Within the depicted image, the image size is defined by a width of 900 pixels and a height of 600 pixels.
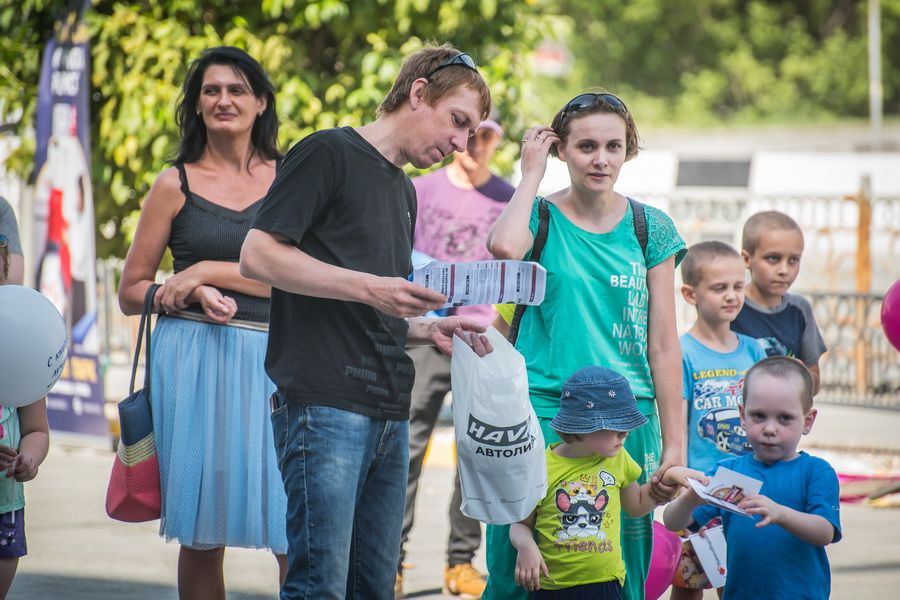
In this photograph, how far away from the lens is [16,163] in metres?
9.77

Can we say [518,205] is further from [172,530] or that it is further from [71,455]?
[71,455]

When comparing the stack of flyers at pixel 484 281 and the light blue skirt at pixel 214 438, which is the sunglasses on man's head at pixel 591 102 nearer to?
the stack of flyers at pixel 484 281

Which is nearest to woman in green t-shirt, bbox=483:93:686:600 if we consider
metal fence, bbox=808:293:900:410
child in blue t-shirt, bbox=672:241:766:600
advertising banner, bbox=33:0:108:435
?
child in blue t-shirt, bbox=672:241:766:600

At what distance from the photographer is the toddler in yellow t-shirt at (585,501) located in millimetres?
3559

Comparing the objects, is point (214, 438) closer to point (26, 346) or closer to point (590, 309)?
point (26, 346)

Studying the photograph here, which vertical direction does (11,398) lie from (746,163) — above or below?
below

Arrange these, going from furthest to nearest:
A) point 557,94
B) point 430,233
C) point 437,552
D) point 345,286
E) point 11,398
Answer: point 557,94 < point 437,552 < point 430,233 < point 11,398 < point 345,286

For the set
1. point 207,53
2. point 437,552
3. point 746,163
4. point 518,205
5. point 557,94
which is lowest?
point 437,552

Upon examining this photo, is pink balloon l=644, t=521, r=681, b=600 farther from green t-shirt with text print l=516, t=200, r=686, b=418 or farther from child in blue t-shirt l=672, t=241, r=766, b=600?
green t-shirt with text print l=516, t=200, r=686, b=418

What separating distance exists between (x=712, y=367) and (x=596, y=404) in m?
1.31

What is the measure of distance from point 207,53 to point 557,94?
1436 inches

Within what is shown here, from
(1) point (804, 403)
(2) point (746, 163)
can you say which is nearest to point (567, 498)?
(1) point (804, 403)

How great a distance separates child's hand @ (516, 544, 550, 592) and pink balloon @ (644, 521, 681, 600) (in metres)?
0.60

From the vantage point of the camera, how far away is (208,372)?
4.14 meters
